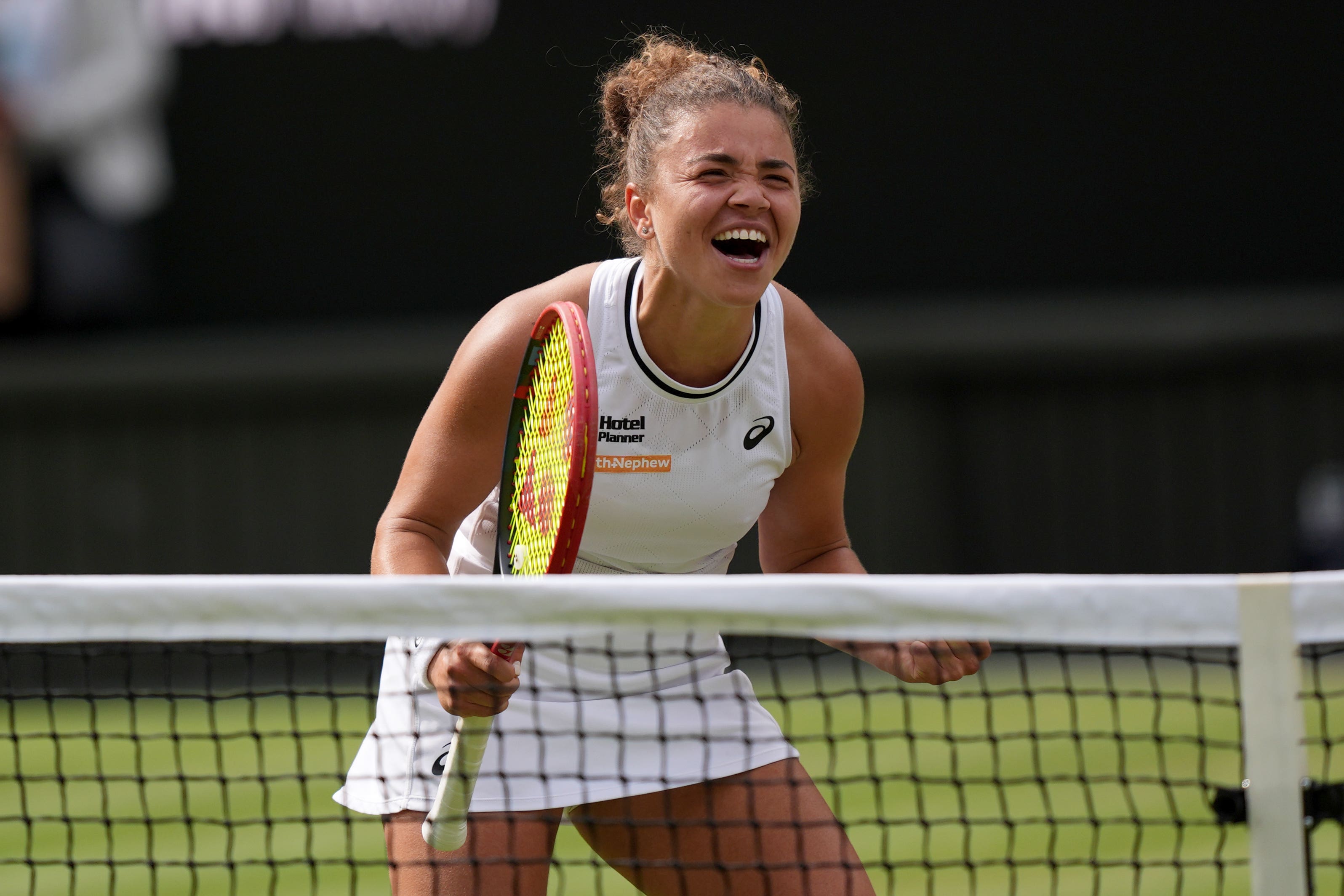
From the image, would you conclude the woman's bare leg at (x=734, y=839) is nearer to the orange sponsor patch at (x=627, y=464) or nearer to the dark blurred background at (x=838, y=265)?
the orange sponsor patch at (x=627, y=464)

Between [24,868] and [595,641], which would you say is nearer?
[595,641]

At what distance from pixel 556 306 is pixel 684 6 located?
241 inches

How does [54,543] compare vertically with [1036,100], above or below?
below

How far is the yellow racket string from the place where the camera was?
2.78 m

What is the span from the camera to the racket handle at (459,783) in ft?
9.21

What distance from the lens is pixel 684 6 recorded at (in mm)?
8664

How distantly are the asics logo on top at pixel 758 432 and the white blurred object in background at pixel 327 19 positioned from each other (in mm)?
6083

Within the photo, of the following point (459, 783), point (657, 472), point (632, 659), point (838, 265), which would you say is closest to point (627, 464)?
point (657, 472)

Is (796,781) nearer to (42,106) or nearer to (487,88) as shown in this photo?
(487,88)

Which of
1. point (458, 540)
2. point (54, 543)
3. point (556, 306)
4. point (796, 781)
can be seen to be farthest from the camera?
point (54, 543)

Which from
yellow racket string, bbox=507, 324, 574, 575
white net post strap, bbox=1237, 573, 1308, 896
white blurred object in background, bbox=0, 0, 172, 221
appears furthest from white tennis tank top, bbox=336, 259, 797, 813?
white blurred object in background, bbox=0, 0, 172, 221

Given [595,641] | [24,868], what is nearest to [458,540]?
[595,641]

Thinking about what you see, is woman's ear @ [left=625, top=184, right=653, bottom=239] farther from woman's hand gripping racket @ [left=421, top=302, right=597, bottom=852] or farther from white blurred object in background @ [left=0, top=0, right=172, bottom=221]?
white blurred object in background @ [left=0, top=0, right=172, bottom=221]

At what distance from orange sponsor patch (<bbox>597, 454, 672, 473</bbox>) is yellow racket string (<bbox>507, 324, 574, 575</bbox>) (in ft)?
0.49
